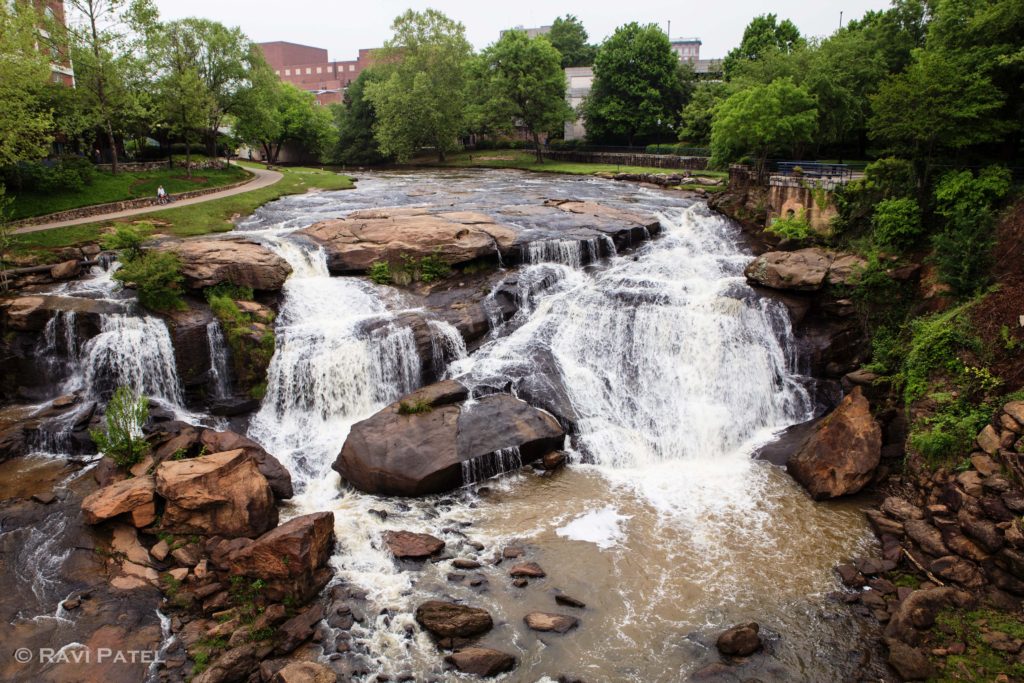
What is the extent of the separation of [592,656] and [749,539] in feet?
15.1

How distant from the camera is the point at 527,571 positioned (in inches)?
473

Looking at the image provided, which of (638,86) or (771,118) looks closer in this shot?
(771,118)

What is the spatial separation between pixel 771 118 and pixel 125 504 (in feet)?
94.6

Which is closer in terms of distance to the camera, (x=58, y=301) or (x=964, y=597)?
(x=964, y=597)

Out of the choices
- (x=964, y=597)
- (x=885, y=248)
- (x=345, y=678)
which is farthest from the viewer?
(x=885, y=248)

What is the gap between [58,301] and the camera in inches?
741

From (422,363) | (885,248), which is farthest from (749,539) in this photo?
(885,248)

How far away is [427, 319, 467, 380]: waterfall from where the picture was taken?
Answer: 1942 cm

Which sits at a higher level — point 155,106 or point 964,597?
point 155,106

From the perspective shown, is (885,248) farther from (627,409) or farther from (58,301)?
(58,301)

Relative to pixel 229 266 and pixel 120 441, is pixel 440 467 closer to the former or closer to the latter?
pixel 120 441

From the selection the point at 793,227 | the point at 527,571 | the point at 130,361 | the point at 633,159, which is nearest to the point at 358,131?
the point at 633,159

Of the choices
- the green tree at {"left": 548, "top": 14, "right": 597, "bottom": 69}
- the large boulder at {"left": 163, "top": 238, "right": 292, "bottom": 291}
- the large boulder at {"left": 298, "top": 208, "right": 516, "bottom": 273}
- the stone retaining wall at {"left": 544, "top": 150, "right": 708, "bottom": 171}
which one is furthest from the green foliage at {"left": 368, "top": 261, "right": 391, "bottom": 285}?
the green tree at {"left": 548, "top": 14, "right": 597, "bottom": 69}

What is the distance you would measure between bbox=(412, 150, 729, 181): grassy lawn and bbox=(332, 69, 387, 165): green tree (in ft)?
18.0
